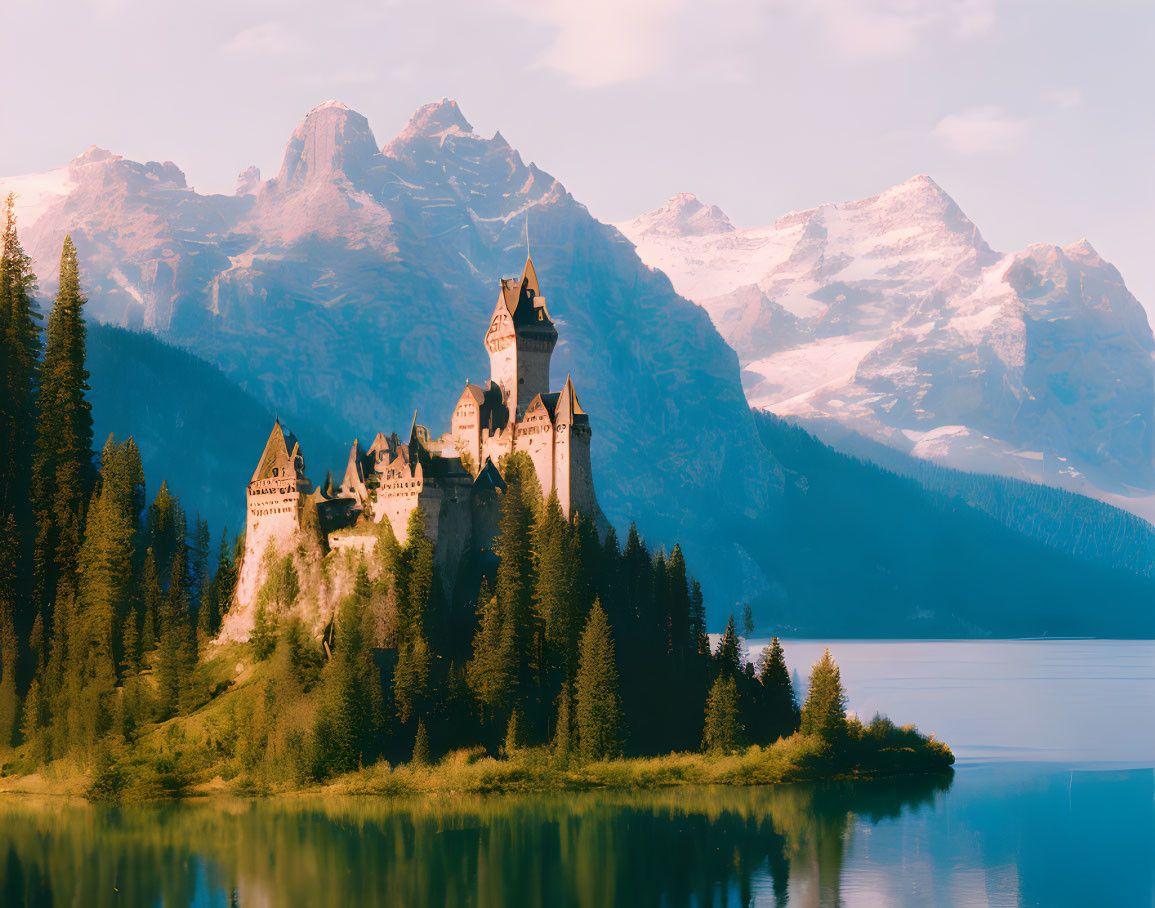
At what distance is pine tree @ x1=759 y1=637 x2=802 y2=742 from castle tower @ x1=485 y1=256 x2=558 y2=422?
3404 centimetres

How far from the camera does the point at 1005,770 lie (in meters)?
146

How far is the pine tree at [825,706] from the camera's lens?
12412cm

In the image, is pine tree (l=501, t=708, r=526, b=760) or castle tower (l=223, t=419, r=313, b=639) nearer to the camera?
pine tree (l=501, t=708, r=526, b=760)

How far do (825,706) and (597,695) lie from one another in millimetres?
21138

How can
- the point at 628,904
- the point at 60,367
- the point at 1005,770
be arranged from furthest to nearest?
the point at 1005,770
the point at 60,367
the point at 628,904

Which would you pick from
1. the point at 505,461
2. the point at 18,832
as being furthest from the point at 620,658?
the point at 18,832

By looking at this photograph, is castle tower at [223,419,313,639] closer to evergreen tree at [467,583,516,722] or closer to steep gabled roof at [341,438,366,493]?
steep gabled roof at [341,438,366,493]

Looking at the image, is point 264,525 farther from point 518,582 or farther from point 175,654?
point 518,582

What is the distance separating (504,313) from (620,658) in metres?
37.5

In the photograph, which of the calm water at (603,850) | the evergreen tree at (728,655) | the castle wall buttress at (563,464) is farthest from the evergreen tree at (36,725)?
the evergreen tree at (728,655)

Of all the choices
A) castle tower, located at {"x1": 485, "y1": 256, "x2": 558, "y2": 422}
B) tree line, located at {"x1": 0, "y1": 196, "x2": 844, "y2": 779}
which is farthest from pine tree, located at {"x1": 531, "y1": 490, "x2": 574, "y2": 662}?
castle tower, located at {"x1": 485, "y1": 256, "x2": 558, "y2": 422}

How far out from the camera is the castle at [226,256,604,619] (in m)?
126

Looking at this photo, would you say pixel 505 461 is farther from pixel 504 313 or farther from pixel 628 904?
pixel 628 904

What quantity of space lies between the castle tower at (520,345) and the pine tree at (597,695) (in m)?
27.7
